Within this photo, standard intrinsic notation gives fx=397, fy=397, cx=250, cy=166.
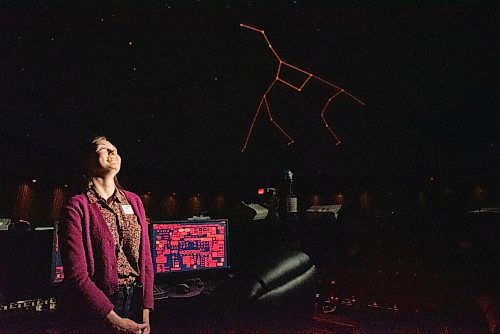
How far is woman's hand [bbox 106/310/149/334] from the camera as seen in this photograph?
1620 millimetres

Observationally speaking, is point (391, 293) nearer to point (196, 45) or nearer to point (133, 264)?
point (133, 264)

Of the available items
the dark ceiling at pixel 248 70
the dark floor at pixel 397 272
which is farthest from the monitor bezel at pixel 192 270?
the dark ceiling at pixel 248 70

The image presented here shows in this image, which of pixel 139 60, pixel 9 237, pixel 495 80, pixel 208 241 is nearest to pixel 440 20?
pixel 495 80

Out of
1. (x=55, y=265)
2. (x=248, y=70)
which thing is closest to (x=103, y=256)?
(x=55, y=265)

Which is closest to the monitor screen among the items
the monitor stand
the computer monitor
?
the monitor stand

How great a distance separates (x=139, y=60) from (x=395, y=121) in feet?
14.5

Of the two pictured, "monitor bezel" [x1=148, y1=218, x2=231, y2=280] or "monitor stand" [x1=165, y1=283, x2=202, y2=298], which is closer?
"monitor stand" [x1=165, y1=283, x2=202, y2=298]

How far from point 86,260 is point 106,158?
47 cm

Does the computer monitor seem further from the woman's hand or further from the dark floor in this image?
the woman's hand

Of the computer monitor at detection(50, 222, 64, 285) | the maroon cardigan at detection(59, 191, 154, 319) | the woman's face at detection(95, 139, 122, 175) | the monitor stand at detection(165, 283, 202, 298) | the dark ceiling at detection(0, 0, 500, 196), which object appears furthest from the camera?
the dark ceiling at detection(0, 0, 500, 196)

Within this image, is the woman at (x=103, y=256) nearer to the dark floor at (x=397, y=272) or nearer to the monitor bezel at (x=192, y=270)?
the dark floor at (x=397, y=272)

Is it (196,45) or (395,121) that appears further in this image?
(395,121)

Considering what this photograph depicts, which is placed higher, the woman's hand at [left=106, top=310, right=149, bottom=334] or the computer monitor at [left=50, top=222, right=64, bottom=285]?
the computer monitor at [left=50, top=222, right=64, bottom=285]

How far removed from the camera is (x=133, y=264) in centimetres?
183
